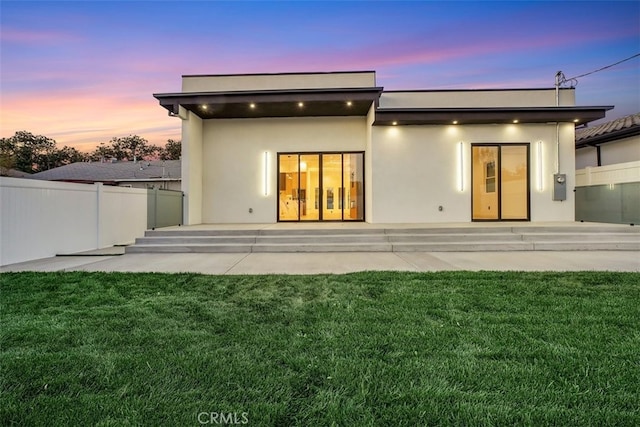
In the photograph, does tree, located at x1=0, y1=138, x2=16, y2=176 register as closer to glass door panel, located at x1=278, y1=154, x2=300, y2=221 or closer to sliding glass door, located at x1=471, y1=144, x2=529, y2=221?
glass door panel, located at x1=278, y1=154, x2=300, y2=221

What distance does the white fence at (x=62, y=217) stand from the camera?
586 cm

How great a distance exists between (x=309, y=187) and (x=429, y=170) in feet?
13.4

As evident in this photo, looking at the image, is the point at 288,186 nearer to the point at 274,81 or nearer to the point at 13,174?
the point at 274,81

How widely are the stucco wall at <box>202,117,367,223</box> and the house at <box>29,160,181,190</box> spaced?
10.2 meters

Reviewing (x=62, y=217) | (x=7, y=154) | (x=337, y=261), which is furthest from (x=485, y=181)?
(x=7, y=154)

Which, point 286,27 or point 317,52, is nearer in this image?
point 286,27

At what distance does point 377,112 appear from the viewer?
32.5 feet

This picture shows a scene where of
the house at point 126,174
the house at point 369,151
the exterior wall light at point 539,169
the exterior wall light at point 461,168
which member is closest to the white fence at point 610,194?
the house at point 369,151

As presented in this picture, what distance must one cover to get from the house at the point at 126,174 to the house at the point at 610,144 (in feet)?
67.5

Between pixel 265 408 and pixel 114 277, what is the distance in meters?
4.12

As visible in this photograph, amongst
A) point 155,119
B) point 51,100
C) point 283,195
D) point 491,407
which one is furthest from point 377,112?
point 155,119

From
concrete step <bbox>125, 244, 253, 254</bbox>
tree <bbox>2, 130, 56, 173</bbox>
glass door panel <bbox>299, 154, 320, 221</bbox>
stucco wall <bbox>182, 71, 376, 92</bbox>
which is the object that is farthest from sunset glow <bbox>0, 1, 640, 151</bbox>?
tree <bbox>2, 130, 56, 173</bbox>

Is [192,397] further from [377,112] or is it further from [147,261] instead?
[377,112]

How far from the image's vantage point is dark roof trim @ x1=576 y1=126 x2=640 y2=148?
10891 mm
